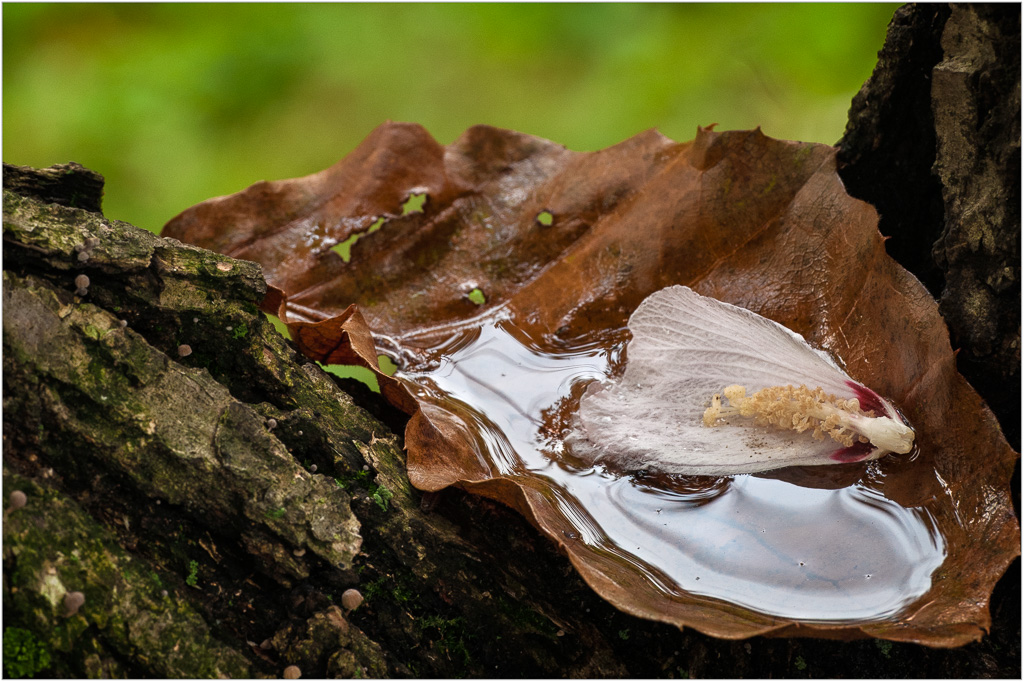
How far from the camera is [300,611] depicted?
1034 mm

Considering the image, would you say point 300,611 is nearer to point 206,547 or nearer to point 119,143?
point 206,547

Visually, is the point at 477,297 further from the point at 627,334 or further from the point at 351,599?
the point at 351,599

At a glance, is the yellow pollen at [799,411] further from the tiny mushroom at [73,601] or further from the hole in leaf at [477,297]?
the tiny mushroom at [73,601]

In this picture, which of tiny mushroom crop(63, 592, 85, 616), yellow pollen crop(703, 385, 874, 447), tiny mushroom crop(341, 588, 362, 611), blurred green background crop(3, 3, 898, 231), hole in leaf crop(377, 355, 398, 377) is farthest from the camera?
blurred green background crop(3, 3, 898, 231)

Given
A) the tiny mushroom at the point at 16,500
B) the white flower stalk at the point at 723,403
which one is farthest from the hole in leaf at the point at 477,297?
the tiny mushroom at the point at 16,500

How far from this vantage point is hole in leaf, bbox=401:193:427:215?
1.67 m

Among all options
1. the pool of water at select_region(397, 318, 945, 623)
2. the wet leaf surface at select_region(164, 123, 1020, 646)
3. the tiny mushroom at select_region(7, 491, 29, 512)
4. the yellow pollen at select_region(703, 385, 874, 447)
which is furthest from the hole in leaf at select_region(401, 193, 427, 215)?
the tiny mushroom at select_region(7, 491, 29, 512)

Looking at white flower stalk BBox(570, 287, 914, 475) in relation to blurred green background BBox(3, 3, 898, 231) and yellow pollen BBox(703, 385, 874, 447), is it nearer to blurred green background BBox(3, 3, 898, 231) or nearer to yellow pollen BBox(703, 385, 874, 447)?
yellow pollen BBox(703, 385, 874, 447)

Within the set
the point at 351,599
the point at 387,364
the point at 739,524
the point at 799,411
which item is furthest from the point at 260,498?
the point at 799,411

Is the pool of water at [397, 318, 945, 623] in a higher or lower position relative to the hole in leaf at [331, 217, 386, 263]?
lower

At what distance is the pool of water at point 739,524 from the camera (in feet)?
3.52

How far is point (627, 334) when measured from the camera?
148cm

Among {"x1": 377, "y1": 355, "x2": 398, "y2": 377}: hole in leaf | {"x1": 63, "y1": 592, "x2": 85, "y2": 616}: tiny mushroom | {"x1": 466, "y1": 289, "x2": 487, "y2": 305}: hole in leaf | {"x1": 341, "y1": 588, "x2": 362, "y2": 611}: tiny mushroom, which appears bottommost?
{"x1": 341, "y1": 588, "x2": 362, "y2": 611}: tiny mushroom

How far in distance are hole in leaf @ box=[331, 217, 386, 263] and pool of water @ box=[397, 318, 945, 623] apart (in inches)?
16.2
